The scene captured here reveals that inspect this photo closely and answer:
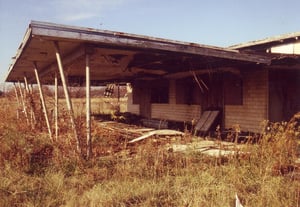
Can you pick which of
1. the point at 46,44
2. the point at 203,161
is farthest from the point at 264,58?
the point at 46,44

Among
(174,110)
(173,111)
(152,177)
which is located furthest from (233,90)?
(152,177)

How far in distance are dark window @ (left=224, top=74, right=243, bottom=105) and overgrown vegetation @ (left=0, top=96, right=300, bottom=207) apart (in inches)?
250

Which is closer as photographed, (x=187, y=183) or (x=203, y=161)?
(x=187, y=183)

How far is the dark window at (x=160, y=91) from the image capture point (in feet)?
59.2

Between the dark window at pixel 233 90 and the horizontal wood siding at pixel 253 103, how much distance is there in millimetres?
201

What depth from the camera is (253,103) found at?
1220 cm

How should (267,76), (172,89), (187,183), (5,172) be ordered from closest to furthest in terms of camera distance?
(187,183) < (5,172) < (267,76) < (172,89)

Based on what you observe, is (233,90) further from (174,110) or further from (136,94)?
(136,94)

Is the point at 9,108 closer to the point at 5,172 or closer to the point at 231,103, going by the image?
the point at 231,103

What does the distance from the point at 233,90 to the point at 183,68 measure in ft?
7.52

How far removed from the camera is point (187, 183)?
17.7 feet

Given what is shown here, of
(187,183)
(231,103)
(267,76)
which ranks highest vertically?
(267,76)

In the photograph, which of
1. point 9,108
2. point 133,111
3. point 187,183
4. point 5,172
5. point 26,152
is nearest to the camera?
point 187,183

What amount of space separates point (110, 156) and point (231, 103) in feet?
23.5
